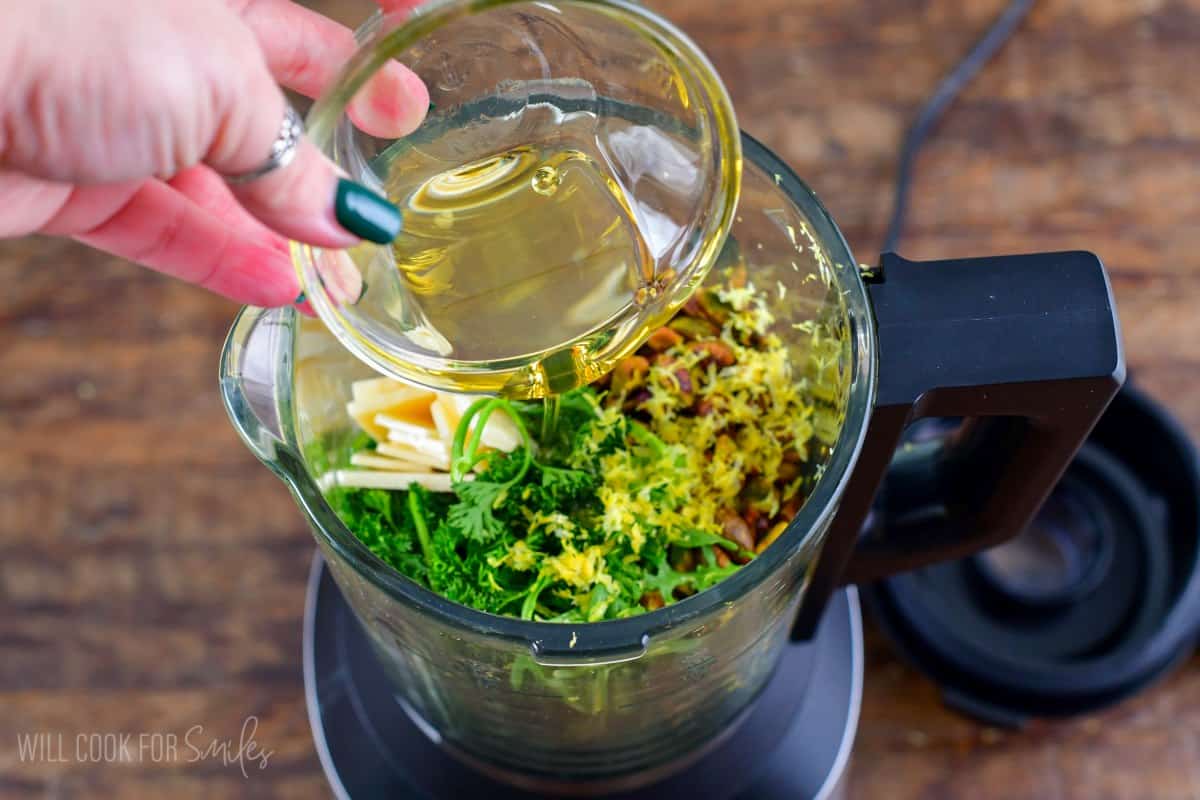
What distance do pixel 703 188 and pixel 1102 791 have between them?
0.63m

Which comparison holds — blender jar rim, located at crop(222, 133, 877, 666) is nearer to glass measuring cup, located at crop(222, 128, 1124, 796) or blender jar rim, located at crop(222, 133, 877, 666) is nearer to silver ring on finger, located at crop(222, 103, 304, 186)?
glass measuring cup, located at crop(222, 128, 1124, 796)

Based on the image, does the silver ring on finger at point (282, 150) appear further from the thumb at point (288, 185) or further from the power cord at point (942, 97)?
the power cord at point (942, 97)

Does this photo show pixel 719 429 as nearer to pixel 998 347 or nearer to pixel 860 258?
pixel 998 347

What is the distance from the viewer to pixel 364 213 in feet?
1.59

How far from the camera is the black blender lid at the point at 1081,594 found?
0.86 m

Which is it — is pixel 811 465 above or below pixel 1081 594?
above

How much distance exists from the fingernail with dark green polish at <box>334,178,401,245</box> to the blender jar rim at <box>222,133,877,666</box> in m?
0.14

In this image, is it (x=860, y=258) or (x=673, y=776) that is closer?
(x=673, y=776)

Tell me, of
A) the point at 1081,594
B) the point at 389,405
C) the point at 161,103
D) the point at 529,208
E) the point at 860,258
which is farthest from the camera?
the point at 860,258

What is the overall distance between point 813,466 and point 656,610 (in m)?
0.17

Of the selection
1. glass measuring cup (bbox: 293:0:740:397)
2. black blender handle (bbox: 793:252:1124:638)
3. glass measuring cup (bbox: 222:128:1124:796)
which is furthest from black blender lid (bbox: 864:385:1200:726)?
glass measuring cup (bbox: 293:0:740:397)

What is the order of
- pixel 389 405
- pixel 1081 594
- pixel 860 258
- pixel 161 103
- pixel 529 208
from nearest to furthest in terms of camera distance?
pixel 161 103
pixel 529 208
pixel 389 405
pixel 1081 594
pixel 860 258

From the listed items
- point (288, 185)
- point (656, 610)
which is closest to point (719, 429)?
point (656, 610)

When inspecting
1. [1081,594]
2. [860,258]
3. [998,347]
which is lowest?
[1081,594]
